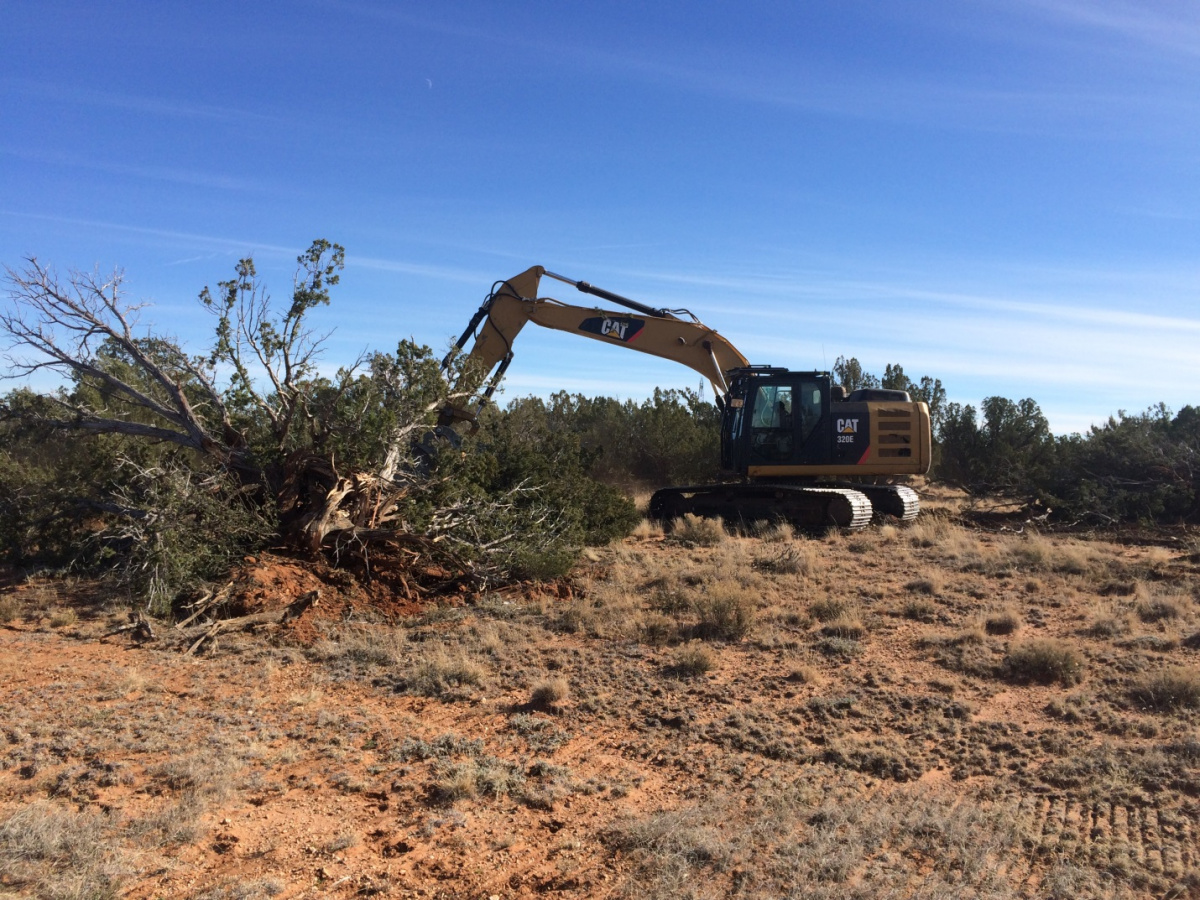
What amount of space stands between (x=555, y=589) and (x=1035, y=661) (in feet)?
17.7

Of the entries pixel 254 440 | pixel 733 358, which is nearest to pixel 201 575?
pixel 254 440

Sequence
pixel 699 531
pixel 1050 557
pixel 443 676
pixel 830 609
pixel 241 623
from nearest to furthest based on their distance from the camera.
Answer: pixel 443 676, pixel 241 623, pixel 830 609, pixel 1050 557, pixel 699 531

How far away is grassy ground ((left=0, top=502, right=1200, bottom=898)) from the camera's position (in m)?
4.56

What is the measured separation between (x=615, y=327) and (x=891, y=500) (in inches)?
251

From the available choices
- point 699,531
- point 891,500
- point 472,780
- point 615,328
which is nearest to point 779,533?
point 699,531

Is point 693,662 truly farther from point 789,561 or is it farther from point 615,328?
point 615,328

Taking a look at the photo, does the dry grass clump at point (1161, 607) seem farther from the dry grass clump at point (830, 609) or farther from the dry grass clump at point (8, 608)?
the dry grass clump at point (8, 608)

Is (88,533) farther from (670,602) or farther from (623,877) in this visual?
(623,877)

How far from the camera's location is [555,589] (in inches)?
429

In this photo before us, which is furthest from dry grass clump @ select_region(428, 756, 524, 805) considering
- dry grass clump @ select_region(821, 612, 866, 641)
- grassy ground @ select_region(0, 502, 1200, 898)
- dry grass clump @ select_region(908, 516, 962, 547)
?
dry grass clump @ select_region(908, 516, 962, 547)

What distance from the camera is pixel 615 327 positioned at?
16.3m

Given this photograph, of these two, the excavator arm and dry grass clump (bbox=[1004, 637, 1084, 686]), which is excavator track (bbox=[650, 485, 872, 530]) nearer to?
the excavator arm

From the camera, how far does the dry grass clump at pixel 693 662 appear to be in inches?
308

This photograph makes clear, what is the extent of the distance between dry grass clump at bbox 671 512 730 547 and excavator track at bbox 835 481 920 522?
10.0 feet
